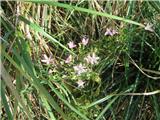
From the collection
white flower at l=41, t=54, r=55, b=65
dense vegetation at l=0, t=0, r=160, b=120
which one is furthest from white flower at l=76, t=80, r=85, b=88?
white flower at l=41, t=54, r=55, b=65

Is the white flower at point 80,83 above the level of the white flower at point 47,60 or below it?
below

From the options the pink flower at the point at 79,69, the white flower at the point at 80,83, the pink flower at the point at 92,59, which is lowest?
the white flower at the point at 80,83

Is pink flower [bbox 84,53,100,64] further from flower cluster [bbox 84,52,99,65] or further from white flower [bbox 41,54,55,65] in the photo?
white flower [bbox 41,54,55,65]

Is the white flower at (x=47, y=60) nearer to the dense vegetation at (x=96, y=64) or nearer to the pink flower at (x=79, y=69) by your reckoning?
the dense vegetation at (x=96, y=64)

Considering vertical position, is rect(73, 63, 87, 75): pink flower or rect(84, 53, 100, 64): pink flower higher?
rect(84, 53, 100, 64): pink flower

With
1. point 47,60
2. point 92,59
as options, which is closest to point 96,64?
point 92,59

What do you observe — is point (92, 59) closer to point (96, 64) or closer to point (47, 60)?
point (96, 64)

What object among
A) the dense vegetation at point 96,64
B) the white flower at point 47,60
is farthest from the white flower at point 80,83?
the white flower at point 47,60

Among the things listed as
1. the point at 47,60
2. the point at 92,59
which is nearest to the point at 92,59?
the point at 92,59

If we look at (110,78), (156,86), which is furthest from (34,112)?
(156,86)

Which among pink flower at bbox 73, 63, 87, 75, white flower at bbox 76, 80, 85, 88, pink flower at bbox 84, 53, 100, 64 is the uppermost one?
pink flower at bbox 84, 53, 100, 64
